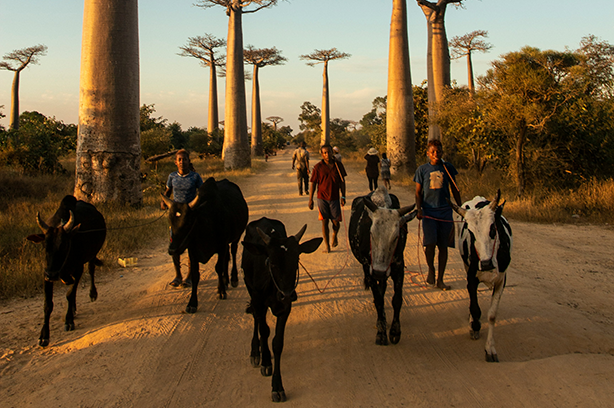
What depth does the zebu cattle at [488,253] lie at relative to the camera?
4.01 m

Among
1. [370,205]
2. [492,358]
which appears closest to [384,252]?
[370,205]

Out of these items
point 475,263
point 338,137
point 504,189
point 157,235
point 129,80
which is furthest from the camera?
point 338,137

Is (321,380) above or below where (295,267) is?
below

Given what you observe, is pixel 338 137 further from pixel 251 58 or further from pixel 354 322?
pixel 354 322

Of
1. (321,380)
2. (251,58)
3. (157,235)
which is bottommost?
(321,380)

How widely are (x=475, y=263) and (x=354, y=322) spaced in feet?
4.56

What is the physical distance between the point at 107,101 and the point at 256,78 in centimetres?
3595

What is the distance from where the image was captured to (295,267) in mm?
3469

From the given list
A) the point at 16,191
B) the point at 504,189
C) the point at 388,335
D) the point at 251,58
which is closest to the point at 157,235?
the point at 16,191

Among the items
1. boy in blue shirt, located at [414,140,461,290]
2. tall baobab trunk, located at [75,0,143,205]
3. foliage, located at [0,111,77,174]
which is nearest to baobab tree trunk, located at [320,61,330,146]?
foliage, located at [0,111,77,174]

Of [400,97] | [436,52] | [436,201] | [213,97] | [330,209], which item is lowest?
[330,209]

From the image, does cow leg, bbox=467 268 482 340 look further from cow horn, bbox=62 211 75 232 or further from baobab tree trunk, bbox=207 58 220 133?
baobab tree trunk, bbox=207 58 220 133

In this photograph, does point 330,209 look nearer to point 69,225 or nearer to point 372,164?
point 69,225

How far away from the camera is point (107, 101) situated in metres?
10.2
